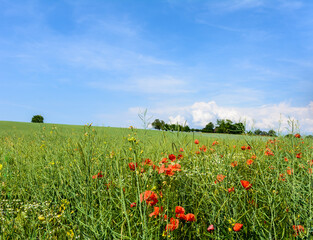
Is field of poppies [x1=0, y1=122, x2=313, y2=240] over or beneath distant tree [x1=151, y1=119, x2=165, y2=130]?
beneath

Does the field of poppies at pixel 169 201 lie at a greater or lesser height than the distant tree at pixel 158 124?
lesser

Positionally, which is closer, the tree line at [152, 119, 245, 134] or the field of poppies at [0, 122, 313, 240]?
the field of poppies at [0, 122, 313, 240]

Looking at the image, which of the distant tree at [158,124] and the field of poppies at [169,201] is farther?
the distant tree at [158,124]

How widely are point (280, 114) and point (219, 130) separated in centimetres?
63

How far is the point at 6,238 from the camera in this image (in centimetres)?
184

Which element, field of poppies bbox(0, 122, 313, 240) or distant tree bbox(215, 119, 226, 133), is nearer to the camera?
field of poppies bbox(0, 122, 313, 240)

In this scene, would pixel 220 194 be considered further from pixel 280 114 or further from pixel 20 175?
pixel 20 175

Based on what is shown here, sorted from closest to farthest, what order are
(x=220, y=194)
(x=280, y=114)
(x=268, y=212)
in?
(x=220, y=194)
(x=268, y=212)
(x=280, y=114)

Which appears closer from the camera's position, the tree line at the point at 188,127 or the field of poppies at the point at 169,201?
the field of poppies at the point at 169,201

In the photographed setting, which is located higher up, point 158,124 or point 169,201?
point 158,124

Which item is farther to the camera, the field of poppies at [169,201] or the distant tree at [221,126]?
the distant tree at [221,126]

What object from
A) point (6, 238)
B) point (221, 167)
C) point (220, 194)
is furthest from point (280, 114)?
point (6, 238)

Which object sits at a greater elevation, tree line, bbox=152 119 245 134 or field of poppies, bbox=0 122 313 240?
tree line, bbox=152 119 245 134

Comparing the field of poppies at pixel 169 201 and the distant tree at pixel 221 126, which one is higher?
the distant tree at pixel 221 126
